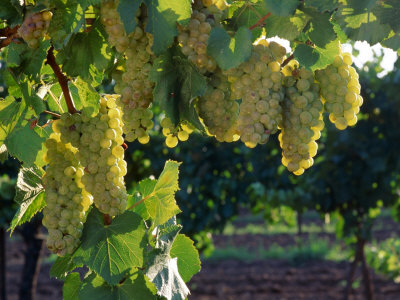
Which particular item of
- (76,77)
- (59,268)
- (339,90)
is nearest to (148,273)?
(59,268)

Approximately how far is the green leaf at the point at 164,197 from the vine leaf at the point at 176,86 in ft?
1.34

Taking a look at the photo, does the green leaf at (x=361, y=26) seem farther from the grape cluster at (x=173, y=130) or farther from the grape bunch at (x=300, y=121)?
the grape cluster at (x=173, y=130)

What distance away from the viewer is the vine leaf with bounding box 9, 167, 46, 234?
154cm

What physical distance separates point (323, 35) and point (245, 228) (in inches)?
673

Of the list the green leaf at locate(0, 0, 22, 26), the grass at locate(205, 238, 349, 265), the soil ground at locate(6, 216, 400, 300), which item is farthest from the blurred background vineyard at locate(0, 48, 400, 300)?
the green leaf at locate(0, 0, 22, 26)

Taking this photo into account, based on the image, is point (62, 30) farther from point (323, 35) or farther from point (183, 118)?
point (323, 35)

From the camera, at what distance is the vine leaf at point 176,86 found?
1.19 meters

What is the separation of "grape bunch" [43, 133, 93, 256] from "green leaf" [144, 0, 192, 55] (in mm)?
469

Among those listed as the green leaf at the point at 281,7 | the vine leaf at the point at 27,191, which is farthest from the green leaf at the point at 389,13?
the vine leaf at the point at 27,191

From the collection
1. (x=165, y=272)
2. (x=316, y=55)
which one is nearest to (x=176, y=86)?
(x=316, y=55)

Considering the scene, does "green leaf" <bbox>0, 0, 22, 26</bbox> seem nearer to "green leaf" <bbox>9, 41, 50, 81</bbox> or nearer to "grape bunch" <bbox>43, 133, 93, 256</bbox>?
"green leaf" <bbox>9, 41, 50, 81</bbox>

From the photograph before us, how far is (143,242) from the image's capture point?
4.75ft

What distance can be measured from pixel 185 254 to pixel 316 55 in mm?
811

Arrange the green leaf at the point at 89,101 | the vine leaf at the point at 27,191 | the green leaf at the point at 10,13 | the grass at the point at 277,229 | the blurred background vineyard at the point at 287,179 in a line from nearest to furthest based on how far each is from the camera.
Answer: the green leaf at the point at 10,13 → the green leaf at the point at 89,101 → the vine leaf at the point at 27,191 → the blurred background vineyard at the point at 287,179 → the grass at the point at 277,229
